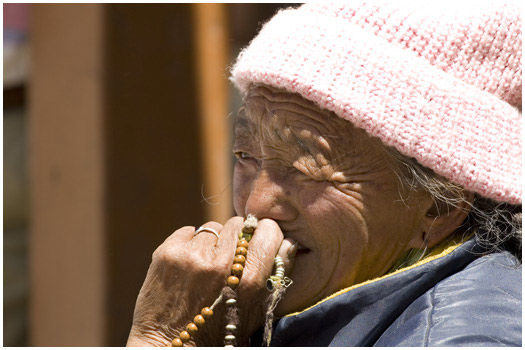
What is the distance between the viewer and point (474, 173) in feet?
7.01

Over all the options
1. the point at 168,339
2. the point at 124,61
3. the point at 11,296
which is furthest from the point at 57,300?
the point at 168,339

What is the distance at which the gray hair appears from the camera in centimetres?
218

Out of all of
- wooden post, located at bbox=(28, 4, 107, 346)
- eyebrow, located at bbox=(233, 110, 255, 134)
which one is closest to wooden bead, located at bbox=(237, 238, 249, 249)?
eyebrow, located at bbox=(233, 110, 255, 134)

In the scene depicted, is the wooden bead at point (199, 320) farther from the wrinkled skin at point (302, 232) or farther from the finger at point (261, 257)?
the finger at point (261, 257)

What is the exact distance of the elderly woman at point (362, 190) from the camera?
2.13 meters

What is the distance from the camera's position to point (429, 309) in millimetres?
2041

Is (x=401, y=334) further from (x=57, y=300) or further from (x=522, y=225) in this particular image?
(x=57, y=300)

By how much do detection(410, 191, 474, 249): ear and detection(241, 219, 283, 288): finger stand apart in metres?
0.39

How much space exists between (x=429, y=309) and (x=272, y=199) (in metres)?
0.53

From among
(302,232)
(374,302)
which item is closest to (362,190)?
(302,232)

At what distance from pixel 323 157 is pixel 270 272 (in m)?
0.35

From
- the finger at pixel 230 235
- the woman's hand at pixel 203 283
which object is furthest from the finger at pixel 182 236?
the finger at pixel 230 235

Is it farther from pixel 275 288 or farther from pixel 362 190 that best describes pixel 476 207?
pixel 275 288

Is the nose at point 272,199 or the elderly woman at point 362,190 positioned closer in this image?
the elderly woman at point 362,190
